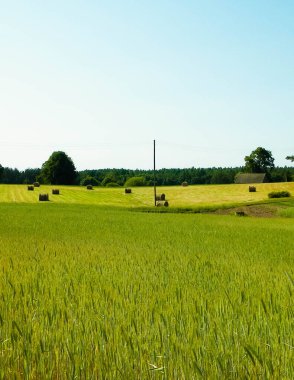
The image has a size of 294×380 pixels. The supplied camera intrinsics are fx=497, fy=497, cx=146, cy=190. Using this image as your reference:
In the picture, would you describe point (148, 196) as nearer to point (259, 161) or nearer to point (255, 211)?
point (255, 211)

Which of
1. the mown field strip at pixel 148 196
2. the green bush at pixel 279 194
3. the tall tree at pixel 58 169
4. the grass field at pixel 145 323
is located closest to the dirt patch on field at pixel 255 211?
the mown field strip at pixel 148 196

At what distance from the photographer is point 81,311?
4785 millimetres

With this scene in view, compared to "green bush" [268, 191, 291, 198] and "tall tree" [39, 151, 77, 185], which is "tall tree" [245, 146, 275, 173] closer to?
"tall tree" [39, 151, 77, 185]

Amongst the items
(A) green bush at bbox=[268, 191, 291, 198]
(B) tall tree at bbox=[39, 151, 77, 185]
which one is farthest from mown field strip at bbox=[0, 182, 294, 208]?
(B) tall tree at bbox=[39, 151, 77, 185]

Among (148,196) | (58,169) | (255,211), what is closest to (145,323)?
(255,211)

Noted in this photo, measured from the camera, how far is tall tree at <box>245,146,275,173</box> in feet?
380

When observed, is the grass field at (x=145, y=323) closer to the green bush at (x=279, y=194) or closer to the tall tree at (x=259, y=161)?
the green bush at (x=279, y=194)

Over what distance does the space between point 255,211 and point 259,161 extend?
74.4 meters

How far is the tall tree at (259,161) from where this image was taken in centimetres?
11581

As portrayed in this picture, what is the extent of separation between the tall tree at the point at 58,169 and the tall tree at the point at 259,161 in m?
41.4

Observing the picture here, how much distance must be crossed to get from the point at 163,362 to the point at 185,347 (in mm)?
259

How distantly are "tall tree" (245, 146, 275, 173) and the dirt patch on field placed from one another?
70.6m

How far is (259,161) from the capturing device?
117 meters

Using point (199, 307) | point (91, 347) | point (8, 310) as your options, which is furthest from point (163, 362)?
point (8, 310)
